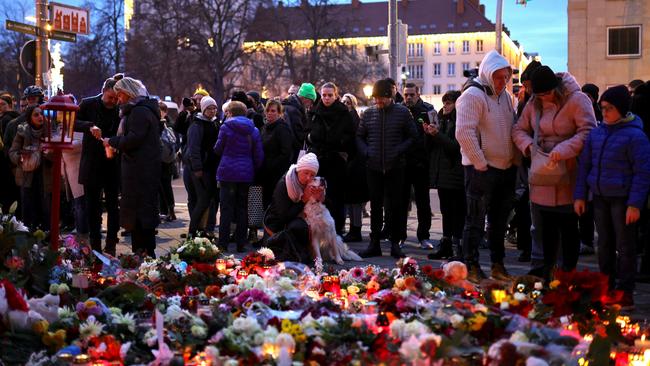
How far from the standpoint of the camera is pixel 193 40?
55.0 meters

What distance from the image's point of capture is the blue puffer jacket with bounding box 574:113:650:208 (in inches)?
274

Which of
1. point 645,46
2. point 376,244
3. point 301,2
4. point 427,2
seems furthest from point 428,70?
point 376,244

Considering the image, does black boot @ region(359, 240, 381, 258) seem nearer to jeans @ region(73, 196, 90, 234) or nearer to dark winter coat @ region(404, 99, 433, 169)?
dark winter coat @ region(404, 99, 433, 169)

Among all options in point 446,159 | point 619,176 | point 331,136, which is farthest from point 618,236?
point 331,136

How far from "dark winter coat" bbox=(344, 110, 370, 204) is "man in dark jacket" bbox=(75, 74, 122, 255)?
308 centimetres

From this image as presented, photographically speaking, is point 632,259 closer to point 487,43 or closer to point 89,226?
point 89,226

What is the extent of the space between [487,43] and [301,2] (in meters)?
56.9

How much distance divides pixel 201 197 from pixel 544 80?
528 cm

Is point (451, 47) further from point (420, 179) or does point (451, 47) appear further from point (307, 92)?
point (420, 179)

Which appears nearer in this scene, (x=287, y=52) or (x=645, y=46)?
(x=645, y=46)

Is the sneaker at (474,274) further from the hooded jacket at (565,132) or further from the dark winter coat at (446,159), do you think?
the dark winter coat at (446,159)

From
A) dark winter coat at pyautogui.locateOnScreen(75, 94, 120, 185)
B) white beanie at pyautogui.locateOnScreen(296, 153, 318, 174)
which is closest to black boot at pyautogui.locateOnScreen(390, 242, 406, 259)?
white beanie at pyautogui.locateOnScreen(296, 153, 318, 174)

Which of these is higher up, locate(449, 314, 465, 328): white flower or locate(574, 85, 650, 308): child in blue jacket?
locate(574, 85, 650, 308): child in blue jacket

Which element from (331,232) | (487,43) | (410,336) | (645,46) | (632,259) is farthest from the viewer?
→ (487,43)
